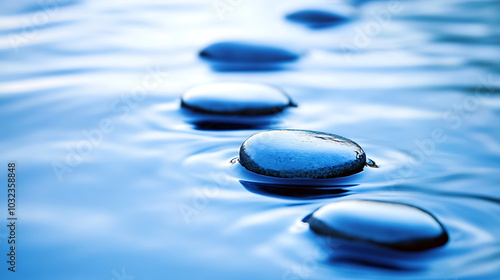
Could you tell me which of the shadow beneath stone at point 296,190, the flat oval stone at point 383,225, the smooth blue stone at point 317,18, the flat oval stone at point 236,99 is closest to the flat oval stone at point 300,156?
the shadow beneath stone at point 296,190

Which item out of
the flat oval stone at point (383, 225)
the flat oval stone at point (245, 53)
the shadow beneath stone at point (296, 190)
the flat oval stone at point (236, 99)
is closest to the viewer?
the flat oval stone at point (383, 225)

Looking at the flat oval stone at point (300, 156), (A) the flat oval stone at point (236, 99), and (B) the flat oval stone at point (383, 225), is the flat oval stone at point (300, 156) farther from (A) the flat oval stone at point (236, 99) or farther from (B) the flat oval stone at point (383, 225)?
(A) the flat oval stone at point (236, 99)

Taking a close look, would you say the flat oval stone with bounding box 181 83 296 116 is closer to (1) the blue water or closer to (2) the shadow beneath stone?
(1) the blue water

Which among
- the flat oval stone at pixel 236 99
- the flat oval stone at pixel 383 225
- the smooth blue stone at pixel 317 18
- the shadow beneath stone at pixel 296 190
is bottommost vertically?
the flat oval stone at pixel 383 225

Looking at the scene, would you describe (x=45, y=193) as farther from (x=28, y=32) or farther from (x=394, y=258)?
(x=28, y=32)

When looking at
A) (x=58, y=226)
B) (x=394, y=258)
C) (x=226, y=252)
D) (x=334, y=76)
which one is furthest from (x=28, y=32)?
(x=394, y=258)

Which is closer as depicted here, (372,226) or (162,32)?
(372,226)
